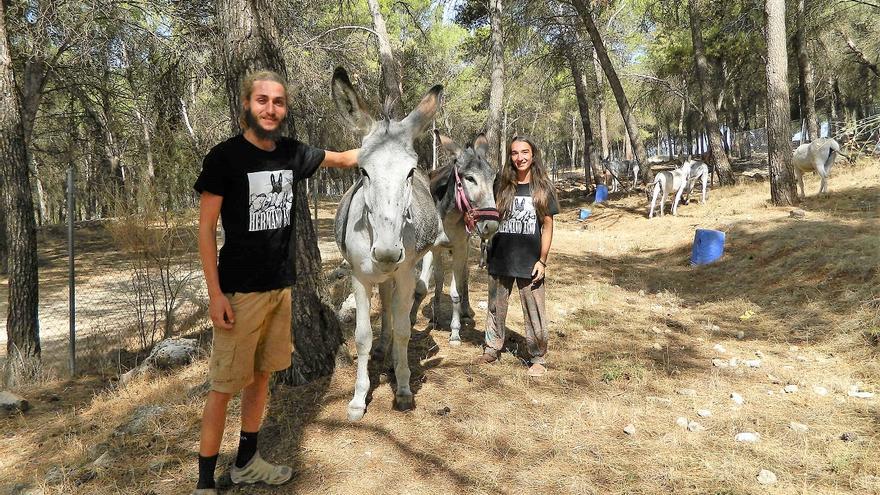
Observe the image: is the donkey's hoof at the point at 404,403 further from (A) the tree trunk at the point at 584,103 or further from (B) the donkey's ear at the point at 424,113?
(A) the tree trunk at the point at 584,103

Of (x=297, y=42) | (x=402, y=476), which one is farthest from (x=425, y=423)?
(x=297, y=42)

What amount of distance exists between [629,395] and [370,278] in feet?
7.69

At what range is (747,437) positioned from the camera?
319 cm

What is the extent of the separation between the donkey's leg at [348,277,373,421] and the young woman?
1413mm

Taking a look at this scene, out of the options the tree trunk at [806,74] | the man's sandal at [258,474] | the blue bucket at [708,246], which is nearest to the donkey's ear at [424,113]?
the man's sandal at [258,474]

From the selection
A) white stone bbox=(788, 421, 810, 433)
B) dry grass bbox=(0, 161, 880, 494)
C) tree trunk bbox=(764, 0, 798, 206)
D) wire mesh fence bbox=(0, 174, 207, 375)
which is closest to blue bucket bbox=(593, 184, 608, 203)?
tree trunk bbox=(764, 0, 798, 206)

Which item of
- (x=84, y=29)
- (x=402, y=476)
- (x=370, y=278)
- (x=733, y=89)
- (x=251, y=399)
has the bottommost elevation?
(x=402, y=476)

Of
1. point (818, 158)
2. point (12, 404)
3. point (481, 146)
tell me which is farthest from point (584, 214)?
point (12, 404)

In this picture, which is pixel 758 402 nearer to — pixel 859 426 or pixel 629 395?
pixel 859 426

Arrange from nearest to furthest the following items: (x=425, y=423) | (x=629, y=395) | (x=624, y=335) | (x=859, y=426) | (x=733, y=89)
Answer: (x=859, y=426)
(x=425, y=423)
(x=629, y=395)
(x=624, y=335)
(x=733, y=89)

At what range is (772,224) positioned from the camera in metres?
9.25

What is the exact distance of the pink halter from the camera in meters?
4.03

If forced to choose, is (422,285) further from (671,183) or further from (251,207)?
(671,183)

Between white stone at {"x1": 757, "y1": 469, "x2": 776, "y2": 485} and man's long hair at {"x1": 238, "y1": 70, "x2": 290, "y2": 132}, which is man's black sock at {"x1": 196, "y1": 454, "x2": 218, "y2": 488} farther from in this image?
white stone at {"x1": 757, "y1": 469, "x2": 776, "y2": 485}
